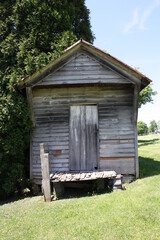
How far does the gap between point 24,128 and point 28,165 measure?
1.55 metres

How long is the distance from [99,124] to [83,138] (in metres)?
0.81

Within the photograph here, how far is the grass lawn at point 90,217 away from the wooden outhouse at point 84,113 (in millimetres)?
1591


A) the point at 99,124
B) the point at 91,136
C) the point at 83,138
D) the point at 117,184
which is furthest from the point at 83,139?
the point at 117,184

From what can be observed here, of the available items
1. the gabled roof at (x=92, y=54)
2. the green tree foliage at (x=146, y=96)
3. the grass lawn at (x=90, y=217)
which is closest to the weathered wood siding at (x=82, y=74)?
the gabled roof at (x=92, y=54)

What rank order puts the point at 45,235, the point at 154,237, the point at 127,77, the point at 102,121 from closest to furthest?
1. the point at 154,237
2. the point at 45,235
3. the point at 127,77
4. the point at 102,121

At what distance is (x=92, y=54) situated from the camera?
7.04 meters

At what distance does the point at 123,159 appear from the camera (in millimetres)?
7207

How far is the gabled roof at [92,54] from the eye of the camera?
683cm

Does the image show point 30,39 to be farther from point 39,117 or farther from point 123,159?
point 123,159

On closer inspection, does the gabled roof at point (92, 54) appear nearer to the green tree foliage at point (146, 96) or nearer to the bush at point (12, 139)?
the bush at point (12, 139)

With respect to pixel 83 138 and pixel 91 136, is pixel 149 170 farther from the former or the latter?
pixel 83 138

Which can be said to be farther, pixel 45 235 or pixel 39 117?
pixel 39 117

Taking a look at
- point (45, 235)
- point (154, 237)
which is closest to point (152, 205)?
point (154, 237)

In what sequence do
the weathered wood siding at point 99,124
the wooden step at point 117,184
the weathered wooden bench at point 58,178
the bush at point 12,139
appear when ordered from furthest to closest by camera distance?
the weathered wood siding at point 99,124 → the bush at point 12,139 → the wooden step at point 117,184 → the weathered wooden bench at point 58,178
